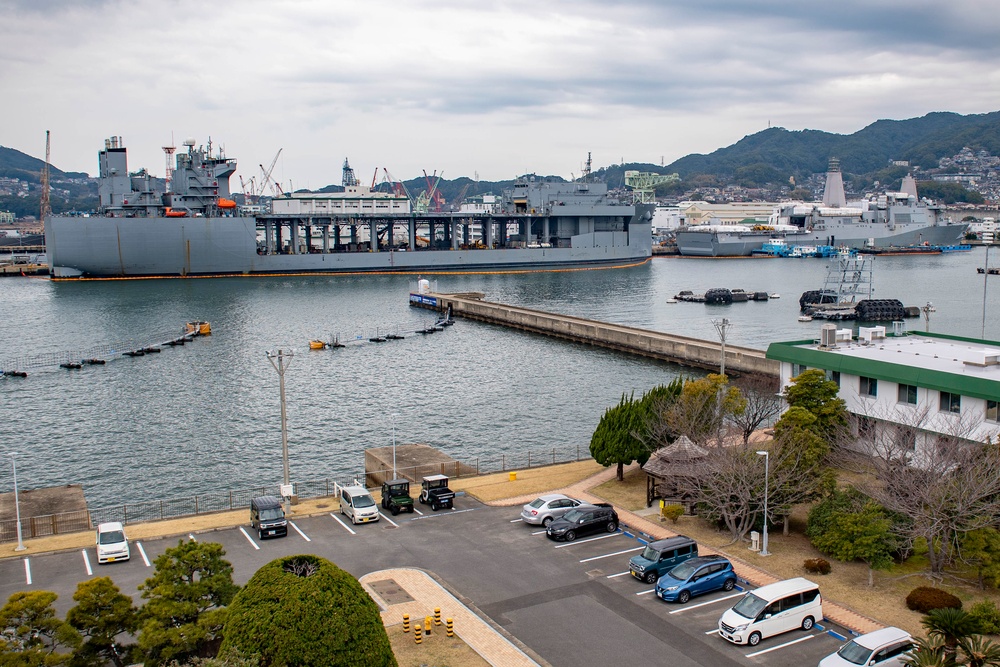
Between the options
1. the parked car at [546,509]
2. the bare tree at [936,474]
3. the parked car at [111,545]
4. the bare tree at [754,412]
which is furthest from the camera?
the bare tree at [754,412]

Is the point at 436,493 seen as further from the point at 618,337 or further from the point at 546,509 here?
the point at 618,337

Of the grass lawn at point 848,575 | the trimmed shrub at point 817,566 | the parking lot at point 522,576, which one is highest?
the trimmed shrub at point 817,566

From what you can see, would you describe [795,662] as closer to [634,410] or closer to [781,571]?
[781,571]

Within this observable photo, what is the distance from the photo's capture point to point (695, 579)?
17.5 m

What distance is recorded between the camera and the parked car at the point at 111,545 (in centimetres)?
1962

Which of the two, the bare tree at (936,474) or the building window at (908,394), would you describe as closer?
the bare tree at (936,474)

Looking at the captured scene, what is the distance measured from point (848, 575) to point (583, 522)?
618 cm

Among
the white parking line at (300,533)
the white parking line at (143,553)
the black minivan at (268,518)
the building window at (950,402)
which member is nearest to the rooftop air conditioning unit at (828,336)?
the building window at (950,402)

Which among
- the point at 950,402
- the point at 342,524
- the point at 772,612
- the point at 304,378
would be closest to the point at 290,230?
the point at 304,378

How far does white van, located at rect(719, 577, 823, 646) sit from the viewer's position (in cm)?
1546

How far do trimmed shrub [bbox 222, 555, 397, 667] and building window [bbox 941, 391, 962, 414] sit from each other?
1826cm

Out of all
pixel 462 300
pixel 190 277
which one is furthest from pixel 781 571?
pixel 190 277

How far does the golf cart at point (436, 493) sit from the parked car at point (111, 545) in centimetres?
781

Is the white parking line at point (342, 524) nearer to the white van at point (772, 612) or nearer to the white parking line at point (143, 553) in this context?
the white parking line at point (143, 553)
